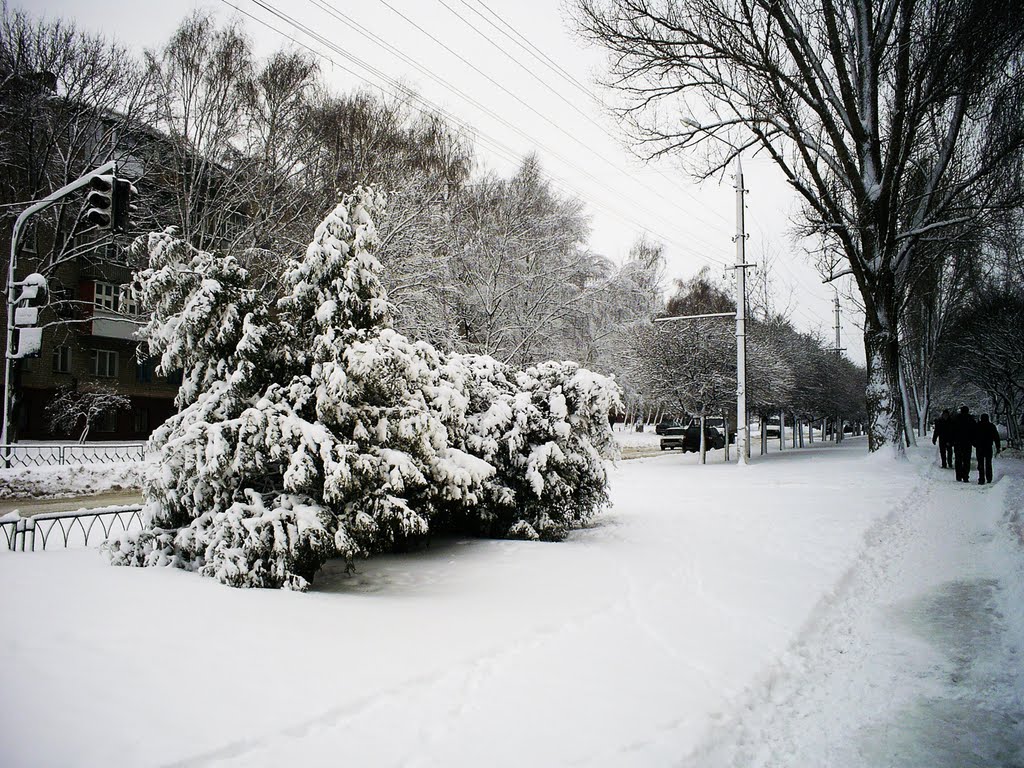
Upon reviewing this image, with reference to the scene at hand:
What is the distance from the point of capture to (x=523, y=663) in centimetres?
456

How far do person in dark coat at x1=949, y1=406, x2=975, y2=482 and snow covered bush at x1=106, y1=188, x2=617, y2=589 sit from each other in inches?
603

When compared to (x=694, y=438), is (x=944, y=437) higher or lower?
higher

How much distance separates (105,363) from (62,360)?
7.45 ft

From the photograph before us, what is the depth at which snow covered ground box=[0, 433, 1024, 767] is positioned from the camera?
11.2 feet

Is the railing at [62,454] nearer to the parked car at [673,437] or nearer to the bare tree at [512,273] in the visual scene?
the bare tree at [512,273]

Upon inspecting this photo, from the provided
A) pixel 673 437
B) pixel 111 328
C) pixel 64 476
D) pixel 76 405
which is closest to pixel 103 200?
pixel 64 476

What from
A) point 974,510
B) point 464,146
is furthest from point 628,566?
point 464,146

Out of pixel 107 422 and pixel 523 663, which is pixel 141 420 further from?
pixel 523 663

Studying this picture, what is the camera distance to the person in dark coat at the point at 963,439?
1705 cm

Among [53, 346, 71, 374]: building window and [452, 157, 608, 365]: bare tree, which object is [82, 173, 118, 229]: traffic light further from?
[53, 346, 71, 374]: building window

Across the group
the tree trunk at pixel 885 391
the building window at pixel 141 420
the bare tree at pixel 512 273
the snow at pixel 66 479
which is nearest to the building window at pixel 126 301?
the snow at pixel 66 479

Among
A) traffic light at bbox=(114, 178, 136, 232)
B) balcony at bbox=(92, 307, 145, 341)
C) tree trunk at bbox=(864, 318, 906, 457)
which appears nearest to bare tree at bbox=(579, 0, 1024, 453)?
tree trunk at bbox=(864, 318, 906, 457)

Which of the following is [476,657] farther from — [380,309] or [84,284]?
[84,284]

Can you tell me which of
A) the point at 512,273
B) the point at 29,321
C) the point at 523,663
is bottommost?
the point at 523,663
